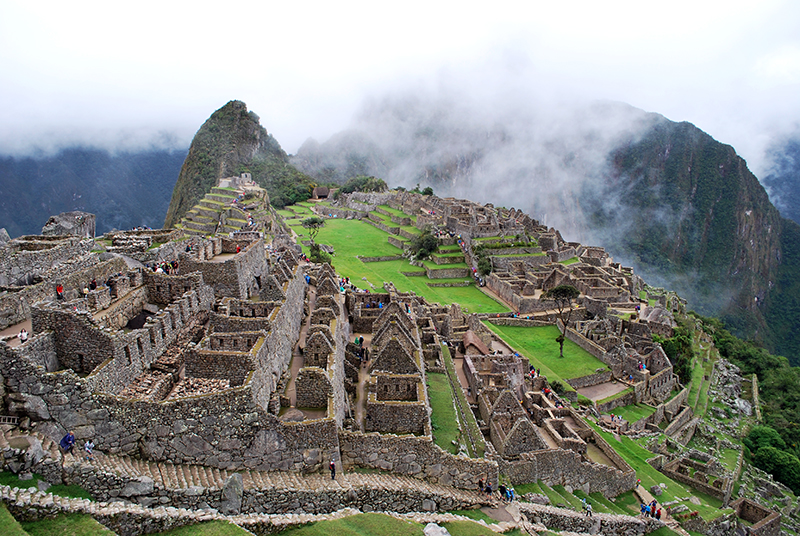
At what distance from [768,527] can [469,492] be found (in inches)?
946

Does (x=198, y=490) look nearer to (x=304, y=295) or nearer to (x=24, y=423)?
(x=24, y=423)

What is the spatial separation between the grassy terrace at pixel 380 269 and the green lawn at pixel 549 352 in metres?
5.69

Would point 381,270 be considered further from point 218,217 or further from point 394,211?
point 394,211

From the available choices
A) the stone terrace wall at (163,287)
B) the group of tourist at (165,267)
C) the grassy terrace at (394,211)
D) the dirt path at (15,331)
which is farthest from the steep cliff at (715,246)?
the dirt path at (15,331)

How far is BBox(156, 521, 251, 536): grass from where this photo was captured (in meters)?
11.2

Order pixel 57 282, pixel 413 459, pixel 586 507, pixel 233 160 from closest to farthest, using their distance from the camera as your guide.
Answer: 1. pixel 57 282
2. pixel 413 459
3. pixel 586 507
4. pixel 233 160

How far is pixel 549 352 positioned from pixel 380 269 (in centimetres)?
2552

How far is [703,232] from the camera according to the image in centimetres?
18962

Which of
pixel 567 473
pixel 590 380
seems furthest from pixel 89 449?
pixel 590 380

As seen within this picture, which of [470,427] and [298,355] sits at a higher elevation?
[298,355]

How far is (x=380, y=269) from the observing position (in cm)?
6178

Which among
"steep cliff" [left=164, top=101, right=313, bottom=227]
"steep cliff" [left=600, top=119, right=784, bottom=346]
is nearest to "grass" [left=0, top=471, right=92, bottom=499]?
"steep cliff" [left=164, top=101, right=313, bottom=227]

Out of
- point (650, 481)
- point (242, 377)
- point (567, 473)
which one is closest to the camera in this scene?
point (242, 377)

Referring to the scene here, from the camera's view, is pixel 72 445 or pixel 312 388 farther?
pixel 312 388
